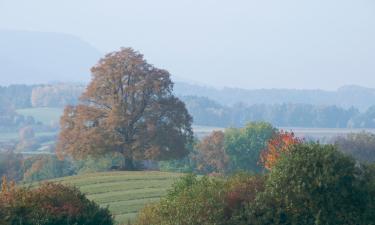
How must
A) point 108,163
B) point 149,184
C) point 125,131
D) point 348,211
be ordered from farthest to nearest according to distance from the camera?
point 108,163, point 125,131, point 149,184, point 348,211

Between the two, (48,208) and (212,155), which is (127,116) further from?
(212,155)

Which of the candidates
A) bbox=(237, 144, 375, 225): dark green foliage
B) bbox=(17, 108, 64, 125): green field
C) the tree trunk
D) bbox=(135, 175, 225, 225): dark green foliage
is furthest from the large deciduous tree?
bbox=(17, 108, 64, 125): green field

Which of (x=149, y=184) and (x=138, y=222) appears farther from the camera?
(x=149, y=184)

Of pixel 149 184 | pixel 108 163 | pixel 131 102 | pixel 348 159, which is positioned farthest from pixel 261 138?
pixel 348 159

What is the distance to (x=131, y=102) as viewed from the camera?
51.0 metres

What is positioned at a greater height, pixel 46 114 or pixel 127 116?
pixel 127 116

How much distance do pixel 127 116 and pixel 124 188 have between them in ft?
34.4

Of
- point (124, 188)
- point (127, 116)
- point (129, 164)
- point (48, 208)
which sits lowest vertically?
point (124, 188)

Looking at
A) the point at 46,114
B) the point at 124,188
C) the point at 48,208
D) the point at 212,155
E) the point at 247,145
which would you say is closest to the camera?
the point at 48,208

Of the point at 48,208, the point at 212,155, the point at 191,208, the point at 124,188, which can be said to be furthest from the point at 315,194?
the point at 212,155

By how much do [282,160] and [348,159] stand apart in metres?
2.19

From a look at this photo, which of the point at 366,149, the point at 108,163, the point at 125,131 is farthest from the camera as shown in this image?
the point at 366,149

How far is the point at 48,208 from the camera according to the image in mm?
22797

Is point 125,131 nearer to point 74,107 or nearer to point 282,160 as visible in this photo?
point 74,107
